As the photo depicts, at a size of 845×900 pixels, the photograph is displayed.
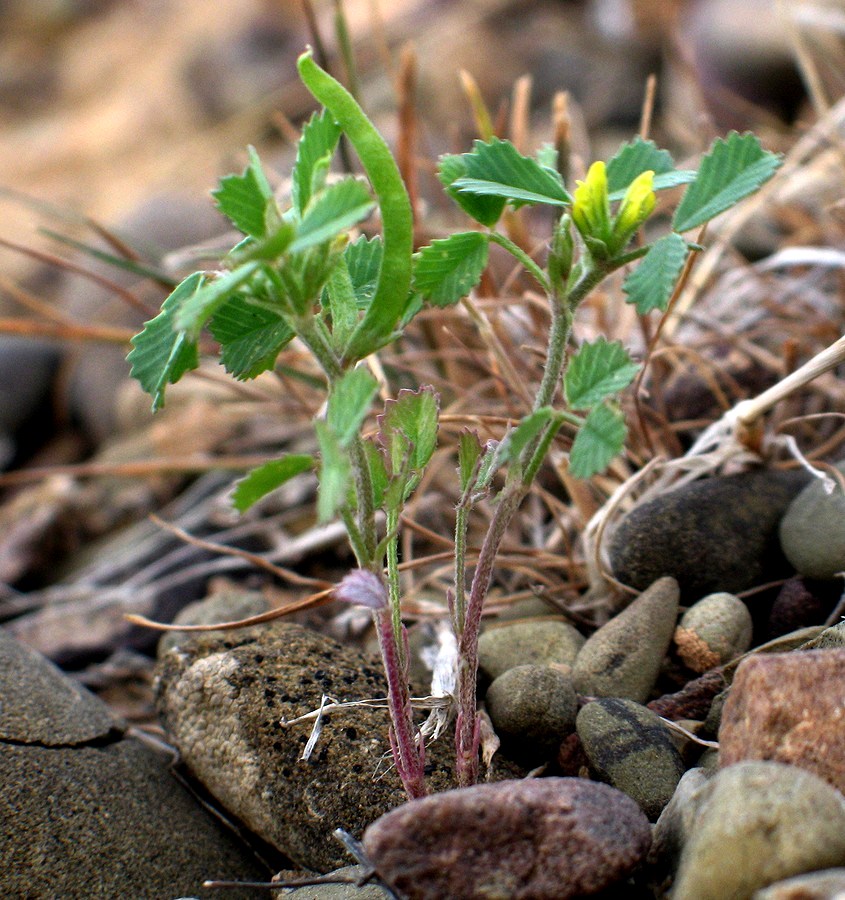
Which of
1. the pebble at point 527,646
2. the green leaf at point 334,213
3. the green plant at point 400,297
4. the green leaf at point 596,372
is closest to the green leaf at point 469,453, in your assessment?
the green plant at point 400,297

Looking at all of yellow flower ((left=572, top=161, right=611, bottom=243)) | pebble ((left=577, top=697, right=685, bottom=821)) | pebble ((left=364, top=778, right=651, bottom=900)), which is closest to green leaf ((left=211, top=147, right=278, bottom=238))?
yellow flower ((left=572, top=161, right=611, bottom=243))

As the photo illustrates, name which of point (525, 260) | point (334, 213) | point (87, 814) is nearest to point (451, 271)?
point (525, 260)

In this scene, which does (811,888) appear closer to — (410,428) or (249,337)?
(410,428)

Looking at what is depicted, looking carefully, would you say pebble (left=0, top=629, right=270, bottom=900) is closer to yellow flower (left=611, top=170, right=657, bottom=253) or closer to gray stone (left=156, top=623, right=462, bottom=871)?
gray stone (left=156, top=623, right=462, bottom=871)

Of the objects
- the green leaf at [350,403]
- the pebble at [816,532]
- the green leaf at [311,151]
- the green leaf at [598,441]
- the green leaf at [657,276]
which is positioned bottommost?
the pebble at [816,532]

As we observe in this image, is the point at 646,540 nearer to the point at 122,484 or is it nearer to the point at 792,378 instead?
the point at 792,378

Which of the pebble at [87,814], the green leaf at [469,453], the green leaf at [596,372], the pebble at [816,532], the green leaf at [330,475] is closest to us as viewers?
the green leaf at [330,475]

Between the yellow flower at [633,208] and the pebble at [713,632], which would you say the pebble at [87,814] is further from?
the yellow flower at [633,208]
